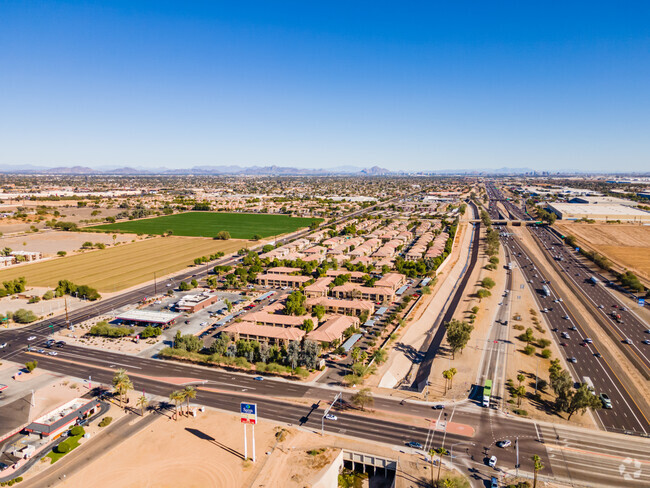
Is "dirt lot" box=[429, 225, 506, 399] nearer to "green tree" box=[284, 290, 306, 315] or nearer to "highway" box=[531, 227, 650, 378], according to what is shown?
"highway" box=[531, 227, 650, 378]

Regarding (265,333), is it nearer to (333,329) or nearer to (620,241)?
(333,329)

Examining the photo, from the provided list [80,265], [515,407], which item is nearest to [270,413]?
[515,407]

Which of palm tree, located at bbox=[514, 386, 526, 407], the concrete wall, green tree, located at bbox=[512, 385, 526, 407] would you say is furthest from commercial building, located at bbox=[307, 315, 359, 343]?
palm tree, located at bbox=[514, 386, 526, 407]

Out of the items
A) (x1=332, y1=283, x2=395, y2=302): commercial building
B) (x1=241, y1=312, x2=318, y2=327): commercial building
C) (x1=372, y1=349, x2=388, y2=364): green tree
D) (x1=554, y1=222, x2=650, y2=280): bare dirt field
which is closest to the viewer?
(x1=372, y1=349, x2=388, y2=364): green tree

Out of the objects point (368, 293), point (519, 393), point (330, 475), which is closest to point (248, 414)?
point (330, 475)

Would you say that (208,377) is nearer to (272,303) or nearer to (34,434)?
(34,434)

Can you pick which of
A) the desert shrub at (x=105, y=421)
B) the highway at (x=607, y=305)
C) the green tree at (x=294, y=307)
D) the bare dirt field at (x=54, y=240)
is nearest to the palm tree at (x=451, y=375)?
the highway at (x=607, y=305)
